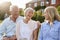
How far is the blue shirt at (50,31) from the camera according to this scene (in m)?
2.54

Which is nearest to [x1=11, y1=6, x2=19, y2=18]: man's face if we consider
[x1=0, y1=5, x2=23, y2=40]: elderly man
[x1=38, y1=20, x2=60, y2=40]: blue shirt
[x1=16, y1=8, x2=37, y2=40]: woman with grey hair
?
[x1=0, y1=5, x2=23, y2=40]: elderly man

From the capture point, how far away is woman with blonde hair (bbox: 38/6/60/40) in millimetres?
2527

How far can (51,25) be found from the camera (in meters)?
2.55

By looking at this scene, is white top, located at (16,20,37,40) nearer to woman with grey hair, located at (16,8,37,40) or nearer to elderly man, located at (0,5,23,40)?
woman with grey hair, located at (16,8,37,40)

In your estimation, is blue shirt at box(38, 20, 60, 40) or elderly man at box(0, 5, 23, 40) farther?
elderly man at box(0, 5, 23, 40)

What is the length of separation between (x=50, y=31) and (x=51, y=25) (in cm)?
7

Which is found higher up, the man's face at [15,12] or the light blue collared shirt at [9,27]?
the man's face at [15,12]

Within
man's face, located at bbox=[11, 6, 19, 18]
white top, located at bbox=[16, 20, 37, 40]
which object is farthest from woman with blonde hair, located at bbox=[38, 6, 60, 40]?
man's face, located at bbox=[11, 6, 19, 18]

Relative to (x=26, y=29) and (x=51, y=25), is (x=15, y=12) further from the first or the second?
(x=51, y=25)

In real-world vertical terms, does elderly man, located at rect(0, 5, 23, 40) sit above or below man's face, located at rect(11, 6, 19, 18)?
below

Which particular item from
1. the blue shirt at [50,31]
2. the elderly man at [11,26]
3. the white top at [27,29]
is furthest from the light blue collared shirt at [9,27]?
the blue shirt at [50,31]

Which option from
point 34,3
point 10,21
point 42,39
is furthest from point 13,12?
point 34,3

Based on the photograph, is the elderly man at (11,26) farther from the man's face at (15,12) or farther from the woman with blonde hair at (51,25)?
the woman with blonde hair at (51,25)

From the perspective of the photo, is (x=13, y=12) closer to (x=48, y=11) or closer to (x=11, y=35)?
(x=11, y=35)
